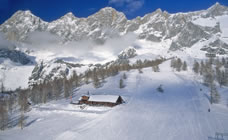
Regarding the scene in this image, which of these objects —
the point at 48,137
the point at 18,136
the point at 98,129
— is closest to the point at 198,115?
the point at 98,129

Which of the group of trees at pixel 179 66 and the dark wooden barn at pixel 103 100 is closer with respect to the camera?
the dark wooden barn at pixel 103 100

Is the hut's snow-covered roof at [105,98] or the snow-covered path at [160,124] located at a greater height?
the hut's snow-covered roof at [105,98]

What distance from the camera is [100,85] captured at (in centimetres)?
10512

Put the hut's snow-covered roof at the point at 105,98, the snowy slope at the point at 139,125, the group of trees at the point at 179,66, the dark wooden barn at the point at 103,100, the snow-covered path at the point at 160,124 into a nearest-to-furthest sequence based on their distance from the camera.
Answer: the snow-covered path at the point at 160,124, the snowy slope at the point at 139,125, the dark wooden barn at the point at 103,100, the hut's snow-covered roof at the point at 105,98, the group of trees at the point at 179,66

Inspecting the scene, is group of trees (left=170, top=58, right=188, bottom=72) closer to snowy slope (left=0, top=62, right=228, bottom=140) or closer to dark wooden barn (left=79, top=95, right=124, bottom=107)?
snowy slope (left=0, top=62, right=228, bottom=140)

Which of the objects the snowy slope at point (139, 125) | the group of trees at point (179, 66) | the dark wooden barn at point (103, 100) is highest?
the group of trees at point (179, 66)

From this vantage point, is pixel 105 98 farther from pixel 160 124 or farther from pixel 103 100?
pixel 160 124

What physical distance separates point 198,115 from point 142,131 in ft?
63.8

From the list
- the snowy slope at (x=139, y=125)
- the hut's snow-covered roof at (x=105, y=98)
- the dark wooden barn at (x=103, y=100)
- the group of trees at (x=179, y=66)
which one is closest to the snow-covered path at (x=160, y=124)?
the snowy slope at (x=139, y=125)

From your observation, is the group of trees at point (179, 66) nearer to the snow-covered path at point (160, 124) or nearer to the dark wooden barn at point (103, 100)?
the snow-covered path at point (160, 124)

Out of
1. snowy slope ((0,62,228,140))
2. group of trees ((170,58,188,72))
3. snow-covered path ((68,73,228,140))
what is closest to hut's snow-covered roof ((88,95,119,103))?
snowy slope ((0,62,228,140))

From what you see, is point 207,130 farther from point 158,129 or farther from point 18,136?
point 18,136

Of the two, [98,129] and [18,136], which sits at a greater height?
[98,129]

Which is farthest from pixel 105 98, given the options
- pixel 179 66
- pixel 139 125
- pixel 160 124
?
pixel 179 66
